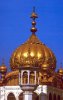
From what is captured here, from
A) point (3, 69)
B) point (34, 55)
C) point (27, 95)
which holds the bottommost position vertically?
point (27, 95)

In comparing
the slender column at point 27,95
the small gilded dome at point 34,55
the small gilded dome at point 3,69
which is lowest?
the slender column at point 27,95

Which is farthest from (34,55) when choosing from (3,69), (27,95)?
(27,95)

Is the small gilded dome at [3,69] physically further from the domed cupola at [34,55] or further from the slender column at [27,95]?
the slender column at [27,95]

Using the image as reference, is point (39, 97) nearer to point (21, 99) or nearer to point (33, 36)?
point (21, 99)

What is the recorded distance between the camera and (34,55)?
59.0 metres

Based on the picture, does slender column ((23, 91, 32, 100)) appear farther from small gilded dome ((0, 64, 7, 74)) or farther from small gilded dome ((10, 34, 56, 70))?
small gilded dome ((0, 64, 7, 74))

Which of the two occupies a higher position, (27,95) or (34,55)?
(34,55)

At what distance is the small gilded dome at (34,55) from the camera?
193 feet

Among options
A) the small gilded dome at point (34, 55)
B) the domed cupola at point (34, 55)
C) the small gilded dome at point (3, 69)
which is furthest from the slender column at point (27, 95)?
the small gilded dome at point (3, 69)

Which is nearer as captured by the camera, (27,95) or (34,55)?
(27,95)

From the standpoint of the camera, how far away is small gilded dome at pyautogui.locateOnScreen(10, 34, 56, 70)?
58875mm

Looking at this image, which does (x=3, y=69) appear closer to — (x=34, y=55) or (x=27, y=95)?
(x=34, y=55)

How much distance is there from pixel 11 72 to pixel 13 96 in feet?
8.15

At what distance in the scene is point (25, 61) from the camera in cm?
5700
